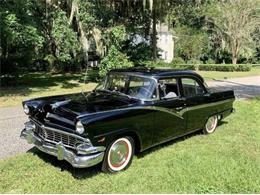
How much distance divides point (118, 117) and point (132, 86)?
3.49 ft

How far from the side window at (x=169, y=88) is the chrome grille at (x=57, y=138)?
71.9 inches

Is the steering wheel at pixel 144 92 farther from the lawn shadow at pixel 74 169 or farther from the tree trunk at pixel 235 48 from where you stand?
the tree trunk at pixel 235 48

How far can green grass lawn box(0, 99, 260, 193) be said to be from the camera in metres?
4.29

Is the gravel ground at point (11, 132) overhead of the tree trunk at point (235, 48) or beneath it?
beneath

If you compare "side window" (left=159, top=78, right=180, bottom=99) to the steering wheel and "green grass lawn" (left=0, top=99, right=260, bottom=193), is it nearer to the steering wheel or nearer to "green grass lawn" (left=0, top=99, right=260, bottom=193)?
the steering wheel

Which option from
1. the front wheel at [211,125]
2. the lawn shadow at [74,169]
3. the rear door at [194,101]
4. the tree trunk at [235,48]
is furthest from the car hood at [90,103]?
the tree trunk at [235,48]

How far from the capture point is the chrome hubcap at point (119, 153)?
474cm

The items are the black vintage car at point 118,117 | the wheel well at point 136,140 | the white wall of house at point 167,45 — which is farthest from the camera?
the white wall of house at point 167,45

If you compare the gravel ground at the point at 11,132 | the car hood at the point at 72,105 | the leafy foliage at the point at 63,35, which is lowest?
the gravel ground at the point at 11,132

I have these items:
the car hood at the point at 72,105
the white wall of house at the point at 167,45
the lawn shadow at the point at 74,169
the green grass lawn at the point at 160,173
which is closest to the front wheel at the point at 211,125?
the green grass lawn at the point at 160,173

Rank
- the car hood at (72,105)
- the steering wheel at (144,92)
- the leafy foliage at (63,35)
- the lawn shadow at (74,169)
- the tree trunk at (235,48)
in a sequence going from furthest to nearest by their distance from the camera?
1. the tree trunk at (235,48)
2. the leafy foliage at (63,35)
3. the steering wheel at (144,92)
4. the lawn shadow at (74,169)
5. the car hood at (72,105)

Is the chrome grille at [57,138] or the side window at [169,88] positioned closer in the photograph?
the chrome grille at [57,138]

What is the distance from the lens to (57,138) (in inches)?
184

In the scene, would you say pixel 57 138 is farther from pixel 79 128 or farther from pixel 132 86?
pixel 132 86
